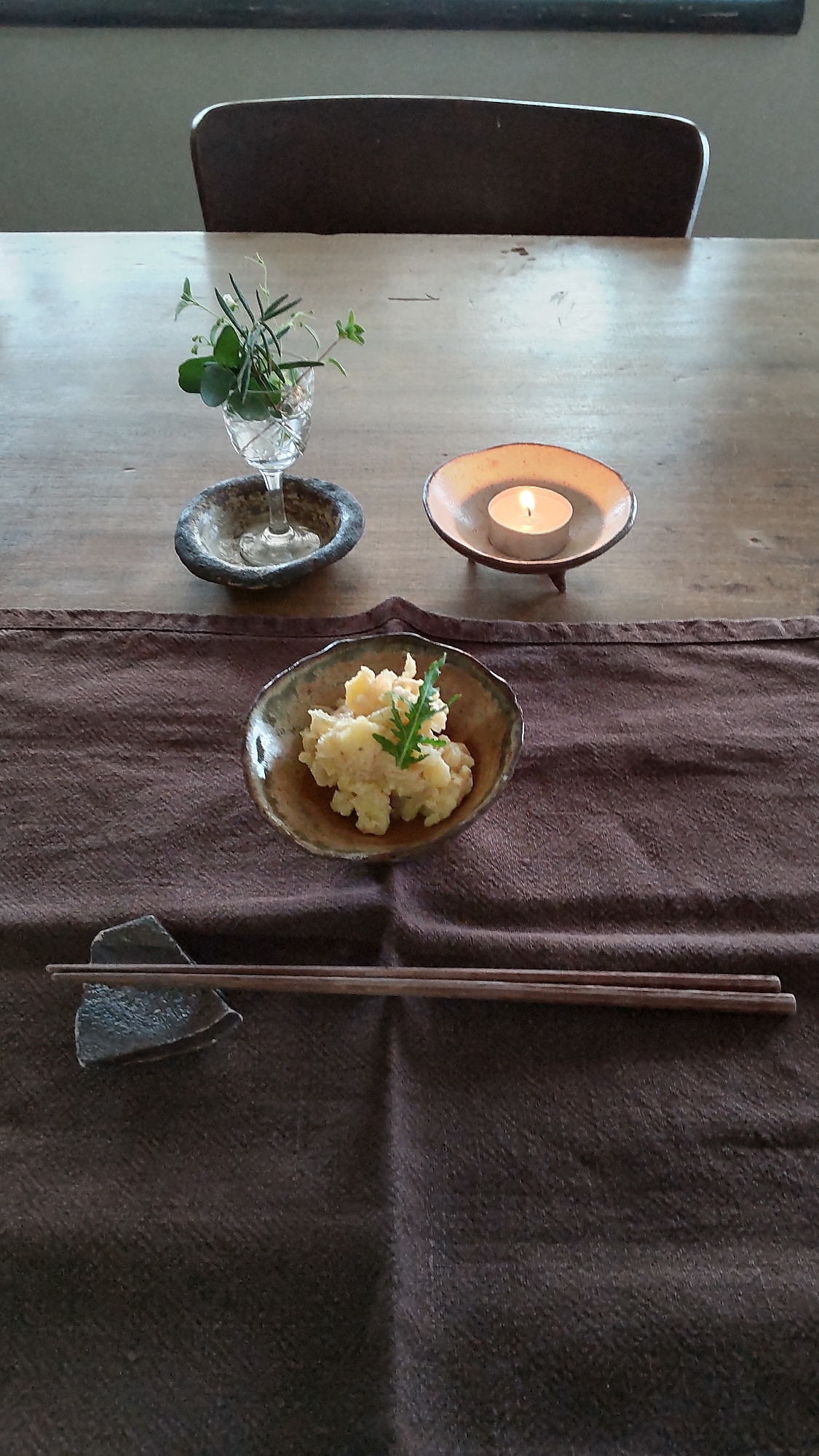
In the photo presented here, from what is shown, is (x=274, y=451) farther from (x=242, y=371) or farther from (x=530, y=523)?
(x=530, y=523)

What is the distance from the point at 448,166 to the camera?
115 centimetres

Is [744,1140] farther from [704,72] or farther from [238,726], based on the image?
[704,72]

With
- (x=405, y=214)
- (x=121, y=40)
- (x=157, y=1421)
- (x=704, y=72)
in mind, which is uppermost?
(x=704, y=72)

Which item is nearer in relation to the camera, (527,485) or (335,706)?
(335,706)

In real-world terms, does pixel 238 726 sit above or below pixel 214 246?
below

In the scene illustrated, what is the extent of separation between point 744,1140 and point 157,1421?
240 millimetres

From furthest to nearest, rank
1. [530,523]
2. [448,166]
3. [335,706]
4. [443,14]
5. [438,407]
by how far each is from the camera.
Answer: [443,14], [448,166], [438,407], [530,523], [335,706]

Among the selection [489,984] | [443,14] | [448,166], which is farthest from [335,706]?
[443,14]

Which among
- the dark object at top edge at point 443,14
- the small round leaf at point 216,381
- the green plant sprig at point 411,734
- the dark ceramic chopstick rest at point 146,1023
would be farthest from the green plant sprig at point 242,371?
the dark object at top edge at point 443,14

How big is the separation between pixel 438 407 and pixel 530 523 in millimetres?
238

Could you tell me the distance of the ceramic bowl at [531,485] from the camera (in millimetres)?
627

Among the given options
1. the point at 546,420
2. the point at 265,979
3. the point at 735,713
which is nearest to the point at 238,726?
the point at 265,979

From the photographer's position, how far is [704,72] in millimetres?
1760

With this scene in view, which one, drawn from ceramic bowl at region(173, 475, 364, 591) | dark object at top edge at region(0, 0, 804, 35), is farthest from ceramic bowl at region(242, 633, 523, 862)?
dark object at top edge at region(0, 0, 804, 35)
